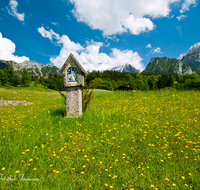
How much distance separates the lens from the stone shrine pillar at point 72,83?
626cm

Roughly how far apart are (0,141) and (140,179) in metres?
4.20

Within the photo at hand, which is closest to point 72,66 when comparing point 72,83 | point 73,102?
point 72,83

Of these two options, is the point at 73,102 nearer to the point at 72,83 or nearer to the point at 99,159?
the point at 72,83

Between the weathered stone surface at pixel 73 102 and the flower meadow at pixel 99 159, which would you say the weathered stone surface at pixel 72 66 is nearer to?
the weathered stone surface at pixel 73 102

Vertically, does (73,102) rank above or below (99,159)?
above

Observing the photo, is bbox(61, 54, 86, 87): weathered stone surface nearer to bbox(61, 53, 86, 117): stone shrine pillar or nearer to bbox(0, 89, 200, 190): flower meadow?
bbox(61, 53, 86, 117): stone shrine pillar

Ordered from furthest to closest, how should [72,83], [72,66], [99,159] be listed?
[72,66], [72,83], [99,159]

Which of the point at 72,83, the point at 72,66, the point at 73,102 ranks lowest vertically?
the point at 73,102

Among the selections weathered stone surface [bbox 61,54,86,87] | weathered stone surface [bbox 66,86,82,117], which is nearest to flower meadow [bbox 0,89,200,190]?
weathered stone surface [bbox 66,86,82,117]

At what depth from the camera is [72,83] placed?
20.5ft

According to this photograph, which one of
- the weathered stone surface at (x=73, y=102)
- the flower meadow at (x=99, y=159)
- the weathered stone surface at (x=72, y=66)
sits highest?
the weathered stone surface at (x=72, y=66)

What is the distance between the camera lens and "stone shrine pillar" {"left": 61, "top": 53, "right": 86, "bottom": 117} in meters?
6.26

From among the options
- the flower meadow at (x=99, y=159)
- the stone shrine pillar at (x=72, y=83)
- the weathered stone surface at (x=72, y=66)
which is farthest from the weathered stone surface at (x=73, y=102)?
the flower meadow at (x=99, y=159)

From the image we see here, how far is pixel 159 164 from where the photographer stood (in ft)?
10.4
